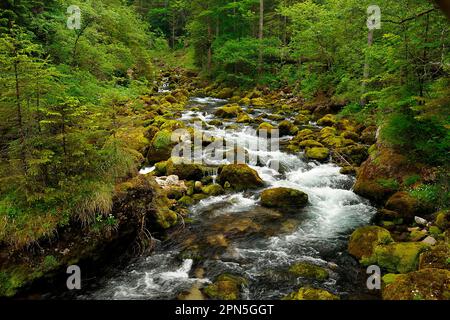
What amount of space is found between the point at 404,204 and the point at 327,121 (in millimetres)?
10905

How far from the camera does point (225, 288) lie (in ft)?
22.2

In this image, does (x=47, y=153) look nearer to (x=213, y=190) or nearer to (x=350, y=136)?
(x=213, y=190)

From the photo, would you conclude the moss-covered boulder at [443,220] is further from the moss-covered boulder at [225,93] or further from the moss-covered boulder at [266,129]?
the moss-covered boulder at [225,93]

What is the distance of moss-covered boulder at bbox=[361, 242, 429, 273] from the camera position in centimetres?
716

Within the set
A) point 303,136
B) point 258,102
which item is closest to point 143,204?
point 303,136

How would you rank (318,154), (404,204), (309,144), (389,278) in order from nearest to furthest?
(389,278) < (404,204) < (318,154) < (309,144)

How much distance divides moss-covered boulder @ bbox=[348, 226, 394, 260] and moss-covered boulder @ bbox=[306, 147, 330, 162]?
21.0ft

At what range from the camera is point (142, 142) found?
15.2 metres

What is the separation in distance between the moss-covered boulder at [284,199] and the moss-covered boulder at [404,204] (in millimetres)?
2602

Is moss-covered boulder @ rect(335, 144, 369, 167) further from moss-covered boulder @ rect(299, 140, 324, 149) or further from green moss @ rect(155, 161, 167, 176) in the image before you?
green moss @ rect(155, 161, 167, 176)

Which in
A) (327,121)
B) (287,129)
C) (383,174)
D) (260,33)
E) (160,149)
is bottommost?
(383,174)

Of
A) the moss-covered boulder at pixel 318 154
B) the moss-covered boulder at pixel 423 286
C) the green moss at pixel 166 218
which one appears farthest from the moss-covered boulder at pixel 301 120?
the moss-covered boulder at pixel 423 286

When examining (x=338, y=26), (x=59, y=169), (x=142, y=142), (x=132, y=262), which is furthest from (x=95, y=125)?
(x=338, y=26)
